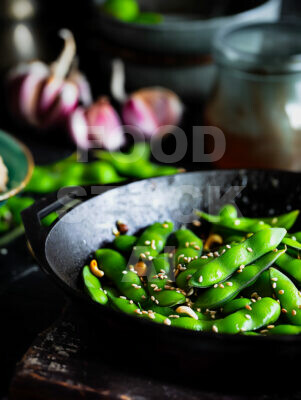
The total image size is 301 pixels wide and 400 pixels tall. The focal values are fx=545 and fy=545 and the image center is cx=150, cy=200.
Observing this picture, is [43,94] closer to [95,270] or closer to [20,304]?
[20,304]

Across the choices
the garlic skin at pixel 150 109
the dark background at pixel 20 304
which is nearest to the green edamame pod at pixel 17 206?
the dark background at pixel 20 304

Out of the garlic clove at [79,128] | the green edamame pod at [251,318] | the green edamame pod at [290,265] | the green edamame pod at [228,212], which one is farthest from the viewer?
the garlic clove at [79,128]

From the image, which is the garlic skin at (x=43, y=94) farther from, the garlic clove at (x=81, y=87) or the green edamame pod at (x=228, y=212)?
the green edamame pod at (x=228, y=212)

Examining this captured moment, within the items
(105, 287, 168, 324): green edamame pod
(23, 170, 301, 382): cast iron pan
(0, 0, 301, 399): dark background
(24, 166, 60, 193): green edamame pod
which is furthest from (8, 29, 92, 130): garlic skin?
(105, 287, 168, 324): green edamame pod

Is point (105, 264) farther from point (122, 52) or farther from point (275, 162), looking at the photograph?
point (122, 52)

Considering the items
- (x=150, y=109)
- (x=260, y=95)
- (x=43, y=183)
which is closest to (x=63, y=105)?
(x=150, y=109)

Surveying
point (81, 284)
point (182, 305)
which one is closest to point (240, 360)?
point (182, 305)

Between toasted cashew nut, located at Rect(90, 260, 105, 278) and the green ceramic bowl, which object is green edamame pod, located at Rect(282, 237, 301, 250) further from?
the green ceramic bowl
